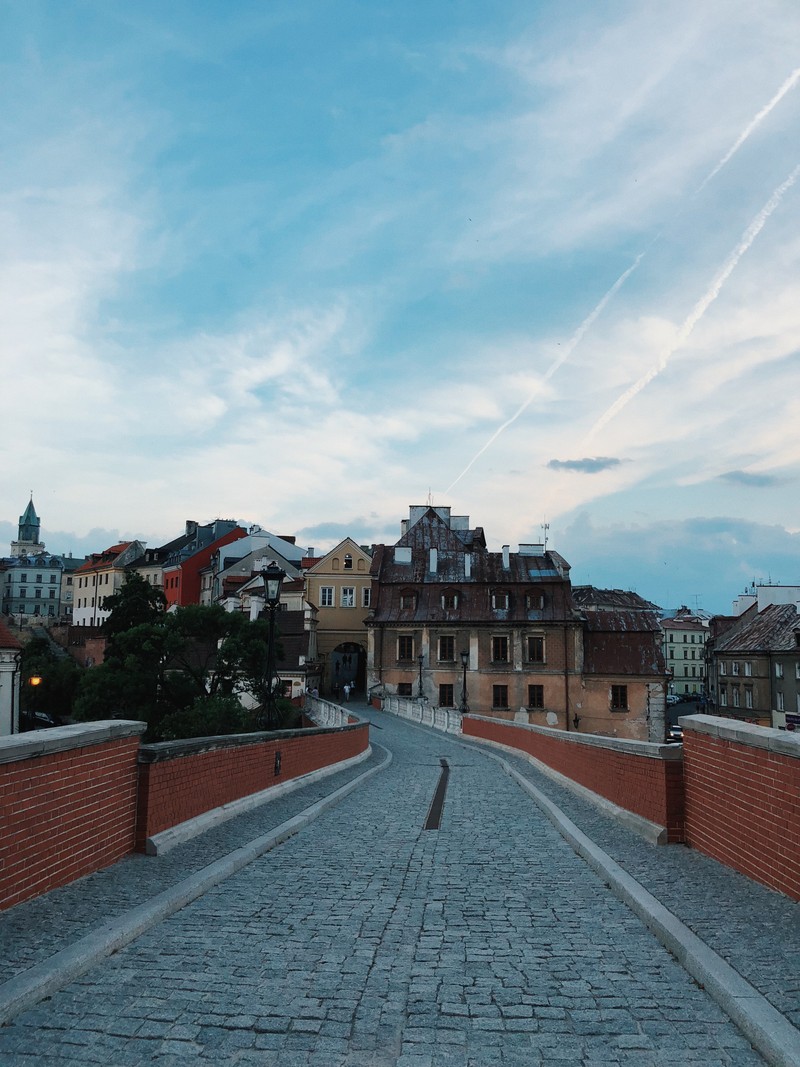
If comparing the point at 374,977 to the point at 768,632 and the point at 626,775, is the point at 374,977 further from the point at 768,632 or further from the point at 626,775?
the point at 768,632

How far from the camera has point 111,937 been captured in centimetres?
565

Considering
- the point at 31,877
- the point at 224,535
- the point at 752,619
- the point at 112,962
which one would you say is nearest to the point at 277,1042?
the point at 112,962

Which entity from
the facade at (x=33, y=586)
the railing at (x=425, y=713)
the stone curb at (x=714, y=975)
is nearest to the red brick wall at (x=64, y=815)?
the stone curb at (x=714, y=975)

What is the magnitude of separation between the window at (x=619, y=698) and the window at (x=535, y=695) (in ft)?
14.5

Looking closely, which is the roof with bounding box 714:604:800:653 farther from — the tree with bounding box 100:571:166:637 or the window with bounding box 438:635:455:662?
the tree with bounding box 100:571:166:637

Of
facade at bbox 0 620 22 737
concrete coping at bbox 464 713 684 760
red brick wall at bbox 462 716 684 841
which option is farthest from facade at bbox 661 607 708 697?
concrete coping at bbox 464 713 684 760

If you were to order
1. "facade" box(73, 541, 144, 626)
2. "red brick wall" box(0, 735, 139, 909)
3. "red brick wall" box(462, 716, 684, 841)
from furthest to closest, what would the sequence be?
"facade" box(73, 541, 144, 626) < "red brick wall" box(462, 716, 684, 841) < "red brick wall" box(0, 735, 139, 909)

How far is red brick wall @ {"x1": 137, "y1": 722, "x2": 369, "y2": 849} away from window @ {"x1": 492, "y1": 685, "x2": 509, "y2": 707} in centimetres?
3957

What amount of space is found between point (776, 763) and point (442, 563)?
175 ft

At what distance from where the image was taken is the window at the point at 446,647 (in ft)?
186

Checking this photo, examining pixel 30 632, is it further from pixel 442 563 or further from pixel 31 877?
pixel 31 877

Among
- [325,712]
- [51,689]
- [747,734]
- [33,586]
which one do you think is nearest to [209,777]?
[747,734]

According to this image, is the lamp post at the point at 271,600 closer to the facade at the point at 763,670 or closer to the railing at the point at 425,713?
the railing at the point at 425,713

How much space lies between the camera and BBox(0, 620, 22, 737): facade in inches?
1303
